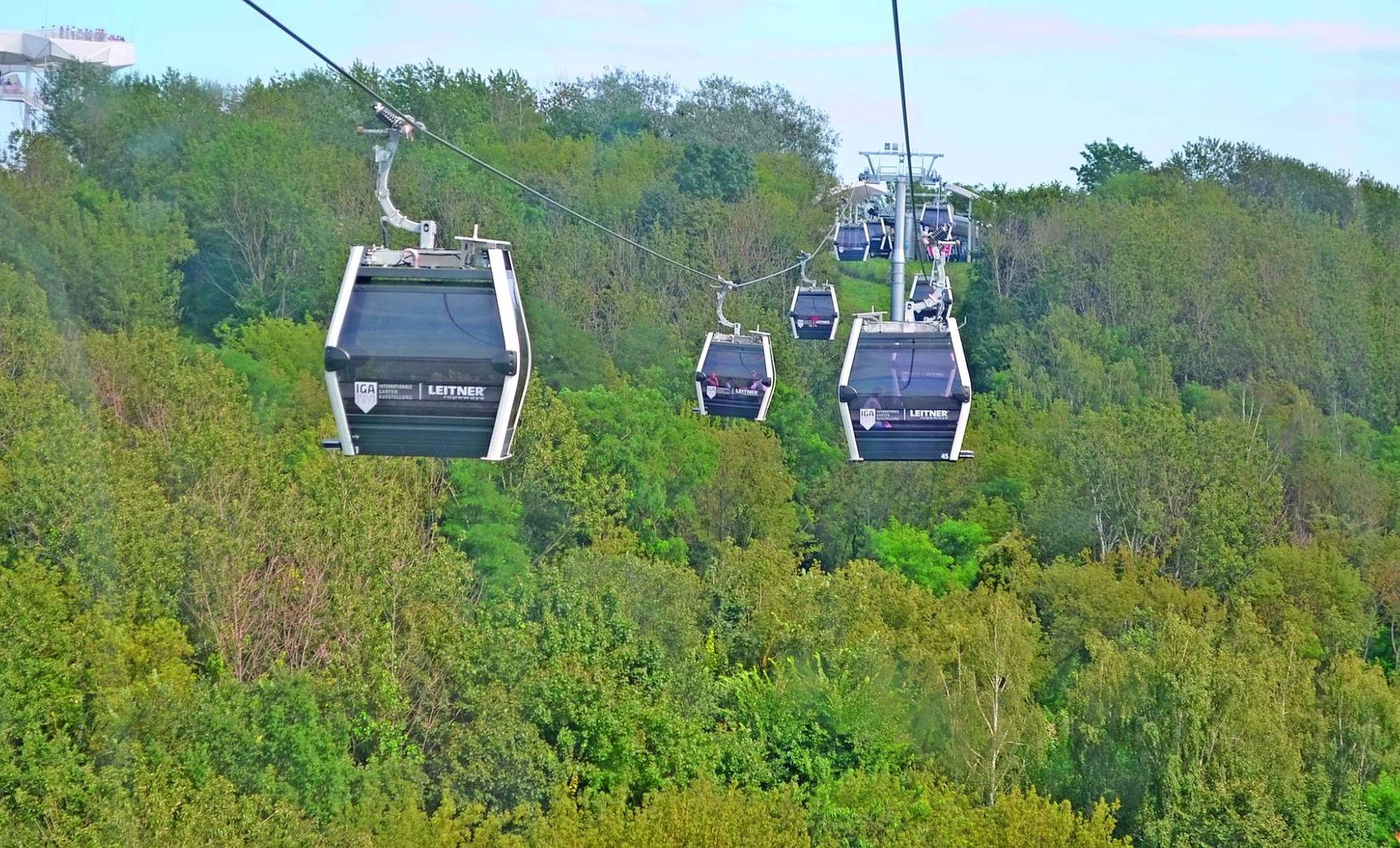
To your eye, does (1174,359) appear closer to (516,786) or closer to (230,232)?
(230,232)

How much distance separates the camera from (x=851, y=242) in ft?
173

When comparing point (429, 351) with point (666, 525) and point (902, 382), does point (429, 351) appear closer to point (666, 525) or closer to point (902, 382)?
point (902, 382)

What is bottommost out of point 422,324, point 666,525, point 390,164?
point 666,525

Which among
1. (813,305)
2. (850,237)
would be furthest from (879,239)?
(813,305)

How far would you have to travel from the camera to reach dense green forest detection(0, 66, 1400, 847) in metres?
37.6

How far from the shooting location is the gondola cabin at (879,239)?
178ft

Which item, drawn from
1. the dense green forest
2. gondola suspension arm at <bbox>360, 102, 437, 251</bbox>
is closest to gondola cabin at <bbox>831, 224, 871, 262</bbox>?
the dense green forest

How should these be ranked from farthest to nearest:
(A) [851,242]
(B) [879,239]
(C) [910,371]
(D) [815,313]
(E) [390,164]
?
(B) [879,239]
(A) [851,242]
(D) [815,313]
(C) [910,371]
(E) [390,164]

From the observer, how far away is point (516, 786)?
126 feet

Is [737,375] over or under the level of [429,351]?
under

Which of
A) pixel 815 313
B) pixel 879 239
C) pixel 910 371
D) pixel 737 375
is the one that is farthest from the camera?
pixel 879 239

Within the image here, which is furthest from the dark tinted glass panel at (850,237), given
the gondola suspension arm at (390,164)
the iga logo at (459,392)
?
the iga logo at (459,392)

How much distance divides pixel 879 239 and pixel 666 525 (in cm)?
1485

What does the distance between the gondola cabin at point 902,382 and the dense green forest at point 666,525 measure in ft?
45.7
